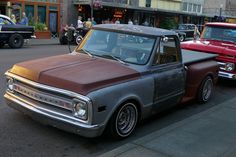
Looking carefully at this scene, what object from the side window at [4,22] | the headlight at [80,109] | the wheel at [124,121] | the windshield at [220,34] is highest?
the side window at [4,22]

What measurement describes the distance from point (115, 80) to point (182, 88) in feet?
6.93

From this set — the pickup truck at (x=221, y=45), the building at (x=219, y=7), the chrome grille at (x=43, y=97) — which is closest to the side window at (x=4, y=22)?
the pickup truck at (x=221, y=45)

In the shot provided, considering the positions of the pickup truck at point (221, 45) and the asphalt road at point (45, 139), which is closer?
the asphalt road at point (45, 139)

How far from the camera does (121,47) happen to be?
6.25 meters

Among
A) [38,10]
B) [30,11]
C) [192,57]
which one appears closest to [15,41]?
[30,11]

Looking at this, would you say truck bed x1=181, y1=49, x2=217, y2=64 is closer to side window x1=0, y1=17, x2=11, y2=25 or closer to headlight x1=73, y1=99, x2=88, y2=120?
headlight x1=73, y1=99, x2=88, y2=120

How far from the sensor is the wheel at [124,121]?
5.32m

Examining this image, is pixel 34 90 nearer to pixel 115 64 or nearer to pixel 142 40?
pixel 115 64

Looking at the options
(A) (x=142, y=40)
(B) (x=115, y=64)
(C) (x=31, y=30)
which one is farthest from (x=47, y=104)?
(C) (x=31, y=30)

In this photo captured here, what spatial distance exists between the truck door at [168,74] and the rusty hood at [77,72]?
623 millimetres

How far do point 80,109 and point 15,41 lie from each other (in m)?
14.8

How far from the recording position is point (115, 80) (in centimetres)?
534

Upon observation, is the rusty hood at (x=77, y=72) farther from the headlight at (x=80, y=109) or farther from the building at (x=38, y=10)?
the building at (x=38, y=10)

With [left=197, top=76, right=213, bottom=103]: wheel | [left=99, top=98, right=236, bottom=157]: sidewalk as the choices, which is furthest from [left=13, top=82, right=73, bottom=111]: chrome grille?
[left=197, top=76, right=213, bottom=103]: wheel
